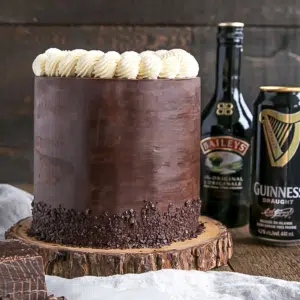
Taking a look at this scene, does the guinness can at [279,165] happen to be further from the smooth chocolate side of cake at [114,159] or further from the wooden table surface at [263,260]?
the smooth chocolate side of cake at [114,159]

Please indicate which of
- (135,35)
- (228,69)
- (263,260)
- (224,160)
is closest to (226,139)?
(224,160)

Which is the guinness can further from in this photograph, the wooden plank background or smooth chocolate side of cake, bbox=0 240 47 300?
the wooden plank background

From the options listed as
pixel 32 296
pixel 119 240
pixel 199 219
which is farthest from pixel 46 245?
pixel 199 219

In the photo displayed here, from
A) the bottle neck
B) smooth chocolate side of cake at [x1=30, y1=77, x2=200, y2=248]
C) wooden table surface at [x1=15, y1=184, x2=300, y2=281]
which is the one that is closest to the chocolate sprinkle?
smooth chocolate side of cake at [x1=30, y1=77, x2=200, y2=248]

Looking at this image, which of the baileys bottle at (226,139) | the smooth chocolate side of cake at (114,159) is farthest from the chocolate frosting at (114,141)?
the baileys bottle at (226,139)

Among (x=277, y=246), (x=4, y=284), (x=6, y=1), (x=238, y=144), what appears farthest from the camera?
(x=6, y=1)

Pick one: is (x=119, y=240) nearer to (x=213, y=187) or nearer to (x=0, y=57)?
(x=213, y=187)
